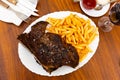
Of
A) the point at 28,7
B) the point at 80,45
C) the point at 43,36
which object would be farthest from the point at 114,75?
the point at 28,7

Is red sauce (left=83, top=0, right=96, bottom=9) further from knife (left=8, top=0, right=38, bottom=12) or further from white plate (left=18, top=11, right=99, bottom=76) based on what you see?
knife (left=8, top=0, right=38, bottom=12)

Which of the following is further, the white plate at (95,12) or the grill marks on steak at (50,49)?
the white plate at (95,12)

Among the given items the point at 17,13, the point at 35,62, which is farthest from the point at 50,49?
the point at 17,13

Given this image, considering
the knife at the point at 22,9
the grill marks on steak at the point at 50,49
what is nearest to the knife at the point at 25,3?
the knife at the point at 22,9

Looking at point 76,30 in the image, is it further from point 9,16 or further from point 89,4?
point 9,16

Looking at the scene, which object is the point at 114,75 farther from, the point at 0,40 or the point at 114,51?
the point at 0,40

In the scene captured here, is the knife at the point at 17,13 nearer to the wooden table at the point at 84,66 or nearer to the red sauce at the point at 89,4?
the wooden table at the point at 84,66
